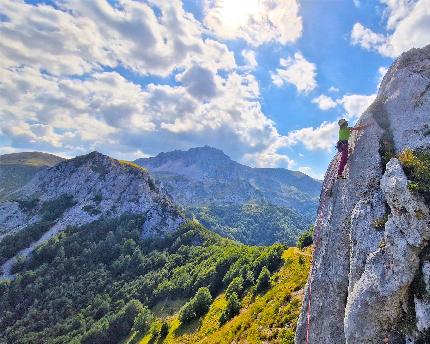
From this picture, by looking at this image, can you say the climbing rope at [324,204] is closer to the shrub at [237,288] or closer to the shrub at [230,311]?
the shrub at [230,311]

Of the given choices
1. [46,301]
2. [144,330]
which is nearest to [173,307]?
[144,330]

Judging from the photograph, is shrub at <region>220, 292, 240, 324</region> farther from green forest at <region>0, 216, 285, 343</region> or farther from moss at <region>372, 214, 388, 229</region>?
moss at <region>372, 214, 388, 229</region>

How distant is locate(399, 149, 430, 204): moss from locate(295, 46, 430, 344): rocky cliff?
0.96 ft

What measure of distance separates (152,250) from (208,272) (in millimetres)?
76548

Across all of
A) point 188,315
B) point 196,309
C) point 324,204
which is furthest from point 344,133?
point 188,315

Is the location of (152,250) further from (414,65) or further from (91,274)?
(414,65)

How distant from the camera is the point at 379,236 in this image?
20.3m

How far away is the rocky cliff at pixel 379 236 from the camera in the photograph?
17516mm

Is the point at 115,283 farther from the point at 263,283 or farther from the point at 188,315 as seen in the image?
the point at 263,283

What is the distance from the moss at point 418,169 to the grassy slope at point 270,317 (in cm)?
2352

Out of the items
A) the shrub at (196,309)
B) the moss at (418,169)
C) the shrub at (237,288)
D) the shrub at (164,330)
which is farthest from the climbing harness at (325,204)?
the shrub at (164,330)

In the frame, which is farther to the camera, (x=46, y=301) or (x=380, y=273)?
(x=46, y=301)

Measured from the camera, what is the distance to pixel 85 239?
198750 millimetres

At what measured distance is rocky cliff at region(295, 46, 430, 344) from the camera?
17516mm
